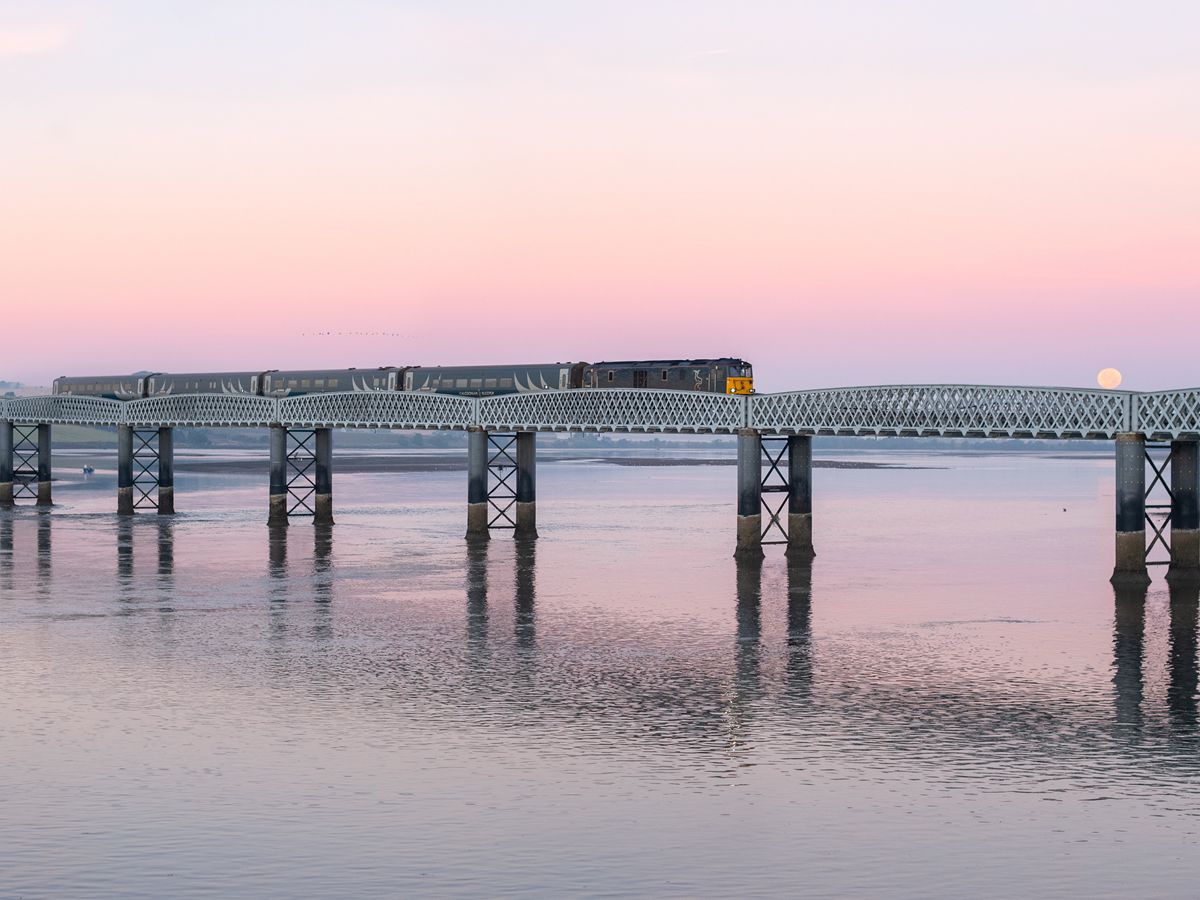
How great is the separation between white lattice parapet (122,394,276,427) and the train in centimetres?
327

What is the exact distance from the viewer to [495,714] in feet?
136

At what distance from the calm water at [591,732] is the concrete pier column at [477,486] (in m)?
16.2

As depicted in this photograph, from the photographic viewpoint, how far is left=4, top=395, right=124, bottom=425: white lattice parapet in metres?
131

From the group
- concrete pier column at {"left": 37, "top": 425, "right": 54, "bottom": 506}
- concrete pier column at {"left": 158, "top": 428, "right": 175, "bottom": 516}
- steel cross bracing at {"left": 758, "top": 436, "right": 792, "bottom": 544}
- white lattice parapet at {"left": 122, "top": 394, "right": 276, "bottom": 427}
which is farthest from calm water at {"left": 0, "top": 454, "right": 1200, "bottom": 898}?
concrete pier column at {"left": 37, "top": 425, "right": 54, "bottom": 506}

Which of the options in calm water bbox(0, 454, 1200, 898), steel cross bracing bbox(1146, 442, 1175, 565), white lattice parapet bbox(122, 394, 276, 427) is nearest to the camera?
calm water bbox(0, 454, 1200, 898)

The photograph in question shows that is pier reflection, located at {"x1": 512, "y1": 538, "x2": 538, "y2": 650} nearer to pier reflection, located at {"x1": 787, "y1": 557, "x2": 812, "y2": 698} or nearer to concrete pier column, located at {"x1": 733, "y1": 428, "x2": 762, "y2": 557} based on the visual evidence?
pier reflection, located at {"x1": 787, "y1": 557, "x2": 812, "y2": 698}

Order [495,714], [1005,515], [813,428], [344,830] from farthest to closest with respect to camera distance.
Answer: [1005,515] → [813,428] → [495,714] → [344,830]

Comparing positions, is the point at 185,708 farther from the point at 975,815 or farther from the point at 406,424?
the point at 406,424

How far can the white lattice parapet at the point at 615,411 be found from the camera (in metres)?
88.3

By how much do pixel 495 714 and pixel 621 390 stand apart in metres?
51.7

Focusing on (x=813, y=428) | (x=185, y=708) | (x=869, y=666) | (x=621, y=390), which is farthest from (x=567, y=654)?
(x=621, y=390)

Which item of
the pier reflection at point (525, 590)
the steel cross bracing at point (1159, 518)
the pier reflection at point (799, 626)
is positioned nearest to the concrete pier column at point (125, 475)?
the pier reflection at point (525, 590)

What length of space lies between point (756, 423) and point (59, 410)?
242 feet

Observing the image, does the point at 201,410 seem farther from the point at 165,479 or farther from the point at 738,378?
the point at 738,378
